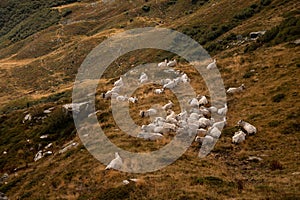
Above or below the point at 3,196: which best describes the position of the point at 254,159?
below

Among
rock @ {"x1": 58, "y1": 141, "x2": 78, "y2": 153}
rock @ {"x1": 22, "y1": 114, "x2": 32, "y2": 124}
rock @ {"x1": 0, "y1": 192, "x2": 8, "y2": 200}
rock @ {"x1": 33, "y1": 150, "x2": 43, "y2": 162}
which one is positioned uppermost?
rock @ {"x1": 22, "y1": 114, "x2": 32, "y2": 124}

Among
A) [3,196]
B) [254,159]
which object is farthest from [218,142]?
[3,196]

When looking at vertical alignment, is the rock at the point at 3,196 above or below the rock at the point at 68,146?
below

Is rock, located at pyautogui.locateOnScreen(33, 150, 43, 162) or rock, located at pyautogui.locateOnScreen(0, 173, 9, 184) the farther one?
→ rock, located at pyautogui.locateOnScreen(33, 150, 43, 162)

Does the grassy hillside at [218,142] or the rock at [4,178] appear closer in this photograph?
the grassy hillside at [218,142]

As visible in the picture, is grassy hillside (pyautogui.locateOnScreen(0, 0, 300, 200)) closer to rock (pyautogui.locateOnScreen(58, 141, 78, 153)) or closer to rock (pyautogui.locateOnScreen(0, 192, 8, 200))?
rock (pyautogui.locateOnScreen(0, 192, 8, 200))

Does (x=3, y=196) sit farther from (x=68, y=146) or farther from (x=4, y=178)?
(x=68, y=146)

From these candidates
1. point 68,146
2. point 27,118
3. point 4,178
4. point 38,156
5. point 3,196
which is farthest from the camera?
point 27,118

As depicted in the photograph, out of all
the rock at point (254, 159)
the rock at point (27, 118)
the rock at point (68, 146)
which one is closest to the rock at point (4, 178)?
the rock at point (68, 146)

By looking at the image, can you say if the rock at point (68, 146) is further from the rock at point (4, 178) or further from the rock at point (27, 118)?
the rock at point (27, 118)

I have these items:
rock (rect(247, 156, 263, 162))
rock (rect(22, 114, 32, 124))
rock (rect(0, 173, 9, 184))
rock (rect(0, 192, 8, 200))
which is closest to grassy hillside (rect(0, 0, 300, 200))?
rock (rect(247, 156, 263, 162))

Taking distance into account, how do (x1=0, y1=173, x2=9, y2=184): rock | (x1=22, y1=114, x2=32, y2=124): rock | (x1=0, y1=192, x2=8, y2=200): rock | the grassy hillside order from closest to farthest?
the grassy hillside, (x1=0, y1=192, x2=8, y2=200): rock, (x1=0, y1=173, x2=9, y2=184): rock, (x1=22, y1=114, x2=32, y2=124): rock

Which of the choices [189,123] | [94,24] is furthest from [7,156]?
[94,24]

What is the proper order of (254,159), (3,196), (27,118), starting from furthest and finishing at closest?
(27,118) → (3,196) → (254,159)
